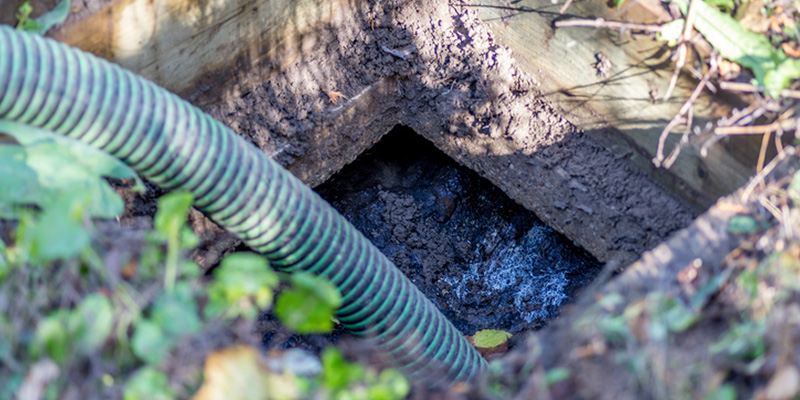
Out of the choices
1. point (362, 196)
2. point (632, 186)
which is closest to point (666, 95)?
point (632, 186)

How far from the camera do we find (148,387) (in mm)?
1221

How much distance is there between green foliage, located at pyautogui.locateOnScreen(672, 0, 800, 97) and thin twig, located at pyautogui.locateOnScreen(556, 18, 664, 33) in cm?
12

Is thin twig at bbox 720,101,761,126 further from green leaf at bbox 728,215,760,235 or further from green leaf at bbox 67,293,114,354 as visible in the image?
green leaf at bbox 67,293,114,354

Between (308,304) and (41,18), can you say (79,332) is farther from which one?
(41,18)

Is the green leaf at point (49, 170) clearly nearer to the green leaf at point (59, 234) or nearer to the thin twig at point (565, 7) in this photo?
the green leaf at point (59, 234)

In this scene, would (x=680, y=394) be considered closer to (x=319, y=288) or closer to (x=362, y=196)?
(x=319, y=288)

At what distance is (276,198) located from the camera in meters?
1.96

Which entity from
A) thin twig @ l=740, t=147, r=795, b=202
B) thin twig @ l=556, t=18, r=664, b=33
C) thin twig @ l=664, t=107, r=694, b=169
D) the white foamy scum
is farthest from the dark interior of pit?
thin twig @ l=740, t=147, r=795, b=202

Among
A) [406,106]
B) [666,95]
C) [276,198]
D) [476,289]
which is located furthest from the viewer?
[476,289]

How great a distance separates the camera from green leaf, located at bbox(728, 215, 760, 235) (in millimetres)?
1701

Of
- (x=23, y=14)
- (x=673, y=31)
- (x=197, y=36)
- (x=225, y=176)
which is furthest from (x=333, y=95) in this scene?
(x=673, y=31)

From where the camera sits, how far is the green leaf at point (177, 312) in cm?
129

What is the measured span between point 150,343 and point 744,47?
1977 mm

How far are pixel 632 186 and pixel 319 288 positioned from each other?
5.23 ft
